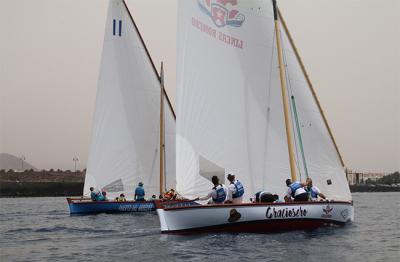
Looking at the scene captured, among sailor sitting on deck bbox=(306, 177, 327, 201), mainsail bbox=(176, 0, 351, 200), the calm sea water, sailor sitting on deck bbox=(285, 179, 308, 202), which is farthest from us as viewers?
mainsail bbox=(176, 0, 351, 200)

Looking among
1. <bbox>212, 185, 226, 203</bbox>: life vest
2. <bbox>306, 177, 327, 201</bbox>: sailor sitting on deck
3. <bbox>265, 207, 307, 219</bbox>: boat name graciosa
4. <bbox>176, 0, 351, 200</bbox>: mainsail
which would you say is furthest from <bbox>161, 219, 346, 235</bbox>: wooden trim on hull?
<bbox>176, 0, 351, 200</bbox>: mainsail

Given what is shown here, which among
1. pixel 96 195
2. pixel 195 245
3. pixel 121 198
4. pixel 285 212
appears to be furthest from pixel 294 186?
pixel 96 195

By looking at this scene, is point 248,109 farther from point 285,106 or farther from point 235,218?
point 235,218

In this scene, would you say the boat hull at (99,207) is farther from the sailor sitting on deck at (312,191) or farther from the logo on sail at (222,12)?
the logo on sail at (222,12)

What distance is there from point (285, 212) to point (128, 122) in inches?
788

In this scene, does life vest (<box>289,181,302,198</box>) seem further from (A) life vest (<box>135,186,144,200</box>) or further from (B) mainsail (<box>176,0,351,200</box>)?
(A) life vest (<box>135,186,144,200</box>)

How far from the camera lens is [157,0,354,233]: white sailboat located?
2353 cm

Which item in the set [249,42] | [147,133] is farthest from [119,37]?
[249,42]

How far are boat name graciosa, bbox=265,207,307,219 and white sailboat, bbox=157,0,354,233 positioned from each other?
1850mm

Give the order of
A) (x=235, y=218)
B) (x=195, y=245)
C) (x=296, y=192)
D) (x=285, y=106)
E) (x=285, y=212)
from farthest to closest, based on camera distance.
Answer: (x=285, y=106) → (x=296, y=192) → (x=285, y=212) → (x=235, y=218) → (x=195, y=245)

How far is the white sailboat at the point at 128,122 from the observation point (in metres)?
37.5

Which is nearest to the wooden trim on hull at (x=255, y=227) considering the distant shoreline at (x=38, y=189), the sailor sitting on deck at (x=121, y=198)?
the sailor sitting on deck at (x=121, y=198)

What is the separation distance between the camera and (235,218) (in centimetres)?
2031

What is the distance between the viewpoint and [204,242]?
19.1 m
